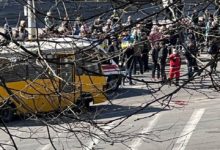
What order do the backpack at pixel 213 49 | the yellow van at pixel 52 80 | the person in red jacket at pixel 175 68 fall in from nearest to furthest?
the yellow van at pixel 52 80 → the backpack at pixel 213 49 → the person in red jacket at pixel 175 68

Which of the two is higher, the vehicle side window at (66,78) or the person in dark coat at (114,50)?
the person in dark coat at (114,50)

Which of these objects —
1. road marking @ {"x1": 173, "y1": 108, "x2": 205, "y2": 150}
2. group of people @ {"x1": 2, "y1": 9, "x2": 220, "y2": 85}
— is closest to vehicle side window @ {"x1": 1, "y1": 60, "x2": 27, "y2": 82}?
group of people @ {"x1": 2, "y1": 9, "x2": 220, "y2": 85}

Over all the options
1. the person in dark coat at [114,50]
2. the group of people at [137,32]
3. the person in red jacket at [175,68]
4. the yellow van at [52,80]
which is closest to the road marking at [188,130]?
the person in red jacket at [175,68]

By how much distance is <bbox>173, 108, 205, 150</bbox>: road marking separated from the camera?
15.7 m

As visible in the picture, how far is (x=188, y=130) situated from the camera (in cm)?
1739

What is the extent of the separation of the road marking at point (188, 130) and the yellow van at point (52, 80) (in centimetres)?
670

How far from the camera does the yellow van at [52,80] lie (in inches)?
288

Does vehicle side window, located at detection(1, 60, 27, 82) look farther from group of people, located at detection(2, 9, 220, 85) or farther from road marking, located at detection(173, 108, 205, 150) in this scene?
road marking, located at detection(173, 108, 205, 150)

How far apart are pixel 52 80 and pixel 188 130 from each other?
10128 mm

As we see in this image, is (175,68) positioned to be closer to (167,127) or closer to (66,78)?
(167,127)

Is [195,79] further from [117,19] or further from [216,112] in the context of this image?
[216,112]

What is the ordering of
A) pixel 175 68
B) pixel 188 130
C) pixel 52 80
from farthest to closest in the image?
pixel 188 130
pixel 175 68
pixel 52 80

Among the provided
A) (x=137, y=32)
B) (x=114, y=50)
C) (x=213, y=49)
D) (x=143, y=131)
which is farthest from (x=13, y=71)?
(x=143, y=131)

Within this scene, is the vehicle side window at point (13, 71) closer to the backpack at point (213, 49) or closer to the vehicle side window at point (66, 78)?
the vehicle side window at point (66, 78)
